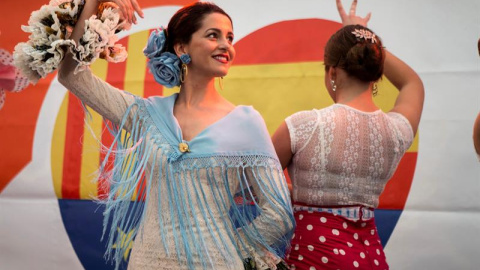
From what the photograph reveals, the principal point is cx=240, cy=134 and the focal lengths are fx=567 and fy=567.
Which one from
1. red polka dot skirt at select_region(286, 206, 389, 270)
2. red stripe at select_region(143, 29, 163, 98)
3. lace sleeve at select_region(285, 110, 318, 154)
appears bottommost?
red polka dot skirt at select_region(286, 206, 389, 270)

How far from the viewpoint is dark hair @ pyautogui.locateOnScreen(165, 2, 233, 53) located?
201cm

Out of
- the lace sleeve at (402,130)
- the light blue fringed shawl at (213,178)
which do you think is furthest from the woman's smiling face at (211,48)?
the lace sleeve at (402,130)

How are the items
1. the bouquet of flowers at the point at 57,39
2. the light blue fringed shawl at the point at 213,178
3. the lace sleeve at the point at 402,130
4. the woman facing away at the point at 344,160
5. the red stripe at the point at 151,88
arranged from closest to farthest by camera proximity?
the bouquet of flowers at the point at 57,39 < the light blue fringed shawl at the point at 213,178 < the woman facing away at the point at 344,160 < the lace sleeve at the point at 402,130 < the red stripe at the point at 151,88

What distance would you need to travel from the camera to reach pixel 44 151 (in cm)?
321

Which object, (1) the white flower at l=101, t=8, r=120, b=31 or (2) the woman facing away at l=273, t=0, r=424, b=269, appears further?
(2) the woman facing away at l=273, t=0, r=424, b=269

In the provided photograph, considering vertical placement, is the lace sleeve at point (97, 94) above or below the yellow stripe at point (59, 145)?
above

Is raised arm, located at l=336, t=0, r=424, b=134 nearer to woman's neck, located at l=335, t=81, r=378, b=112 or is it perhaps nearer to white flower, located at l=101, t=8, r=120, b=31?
woman's neck, located at l=335, t=81, r=378, b=112

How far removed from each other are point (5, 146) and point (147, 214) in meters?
1.76

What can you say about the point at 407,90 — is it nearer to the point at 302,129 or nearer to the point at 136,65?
the point at 302,129

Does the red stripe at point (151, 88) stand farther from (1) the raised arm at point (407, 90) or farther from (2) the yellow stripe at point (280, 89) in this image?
(1) the raised arm at point (407, 90)

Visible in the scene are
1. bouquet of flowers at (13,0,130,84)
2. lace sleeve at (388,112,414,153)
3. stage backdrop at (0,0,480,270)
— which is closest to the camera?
bouquet of flowers at (13,0,130,84)

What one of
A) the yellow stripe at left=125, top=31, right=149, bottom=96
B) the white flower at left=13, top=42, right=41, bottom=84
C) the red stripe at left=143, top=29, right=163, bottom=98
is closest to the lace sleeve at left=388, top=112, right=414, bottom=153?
the white flower at left=13, top=42, right=41, bottom=84

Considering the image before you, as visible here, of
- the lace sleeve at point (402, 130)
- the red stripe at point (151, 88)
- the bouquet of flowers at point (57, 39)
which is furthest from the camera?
the red stripe at point (151, 88)

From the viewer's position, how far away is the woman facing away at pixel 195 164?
1812 mm
